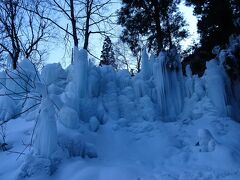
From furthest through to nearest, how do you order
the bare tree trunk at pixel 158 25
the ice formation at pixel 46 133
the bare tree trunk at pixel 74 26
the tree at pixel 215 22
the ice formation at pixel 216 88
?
the bare tree trunk at pixel 74 26 < the bare tree trunk at pixel 158 25 < the tree at pixel 215 22 < the ice formation at pixel 216 88 < the ice formation at pixel 46 133

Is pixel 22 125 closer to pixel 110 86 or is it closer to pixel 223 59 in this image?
pixel 110 86

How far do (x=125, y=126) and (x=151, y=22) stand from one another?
21.6 feet

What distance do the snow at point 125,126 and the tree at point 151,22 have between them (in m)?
2.95

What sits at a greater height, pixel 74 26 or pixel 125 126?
pixel 74 26

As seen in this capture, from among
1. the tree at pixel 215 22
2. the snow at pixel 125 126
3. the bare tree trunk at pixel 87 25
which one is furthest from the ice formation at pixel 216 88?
the bare tree trunk at pixel 87 25

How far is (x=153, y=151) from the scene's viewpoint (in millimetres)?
7480

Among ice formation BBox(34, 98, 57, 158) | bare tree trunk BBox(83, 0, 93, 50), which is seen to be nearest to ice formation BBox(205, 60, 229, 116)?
ice formation BBox(34, 98, 57, 158)

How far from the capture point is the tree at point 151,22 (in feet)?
41.8

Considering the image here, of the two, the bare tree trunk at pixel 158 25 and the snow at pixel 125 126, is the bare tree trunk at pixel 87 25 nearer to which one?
the bare tree trunk at pixel 158 25

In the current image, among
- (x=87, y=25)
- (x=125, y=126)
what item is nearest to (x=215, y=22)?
(x=125, y=126)

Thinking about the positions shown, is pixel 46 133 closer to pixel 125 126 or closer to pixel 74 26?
pixel 125 126

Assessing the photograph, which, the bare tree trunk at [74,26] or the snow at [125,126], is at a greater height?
the bare tree trunk at [74,26]

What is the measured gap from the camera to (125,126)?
8.35 metres

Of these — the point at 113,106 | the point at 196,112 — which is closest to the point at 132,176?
the point at 113,106
